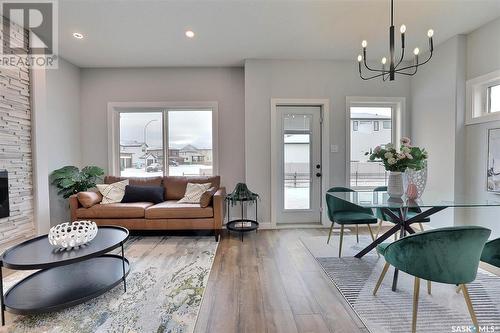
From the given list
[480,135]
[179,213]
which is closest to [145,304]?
[179,213]

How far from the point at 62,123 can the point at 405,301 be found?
512 cm

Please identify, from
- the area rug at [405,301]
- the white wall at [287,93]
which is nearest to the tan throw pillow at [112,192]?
the white wall at [287,93]

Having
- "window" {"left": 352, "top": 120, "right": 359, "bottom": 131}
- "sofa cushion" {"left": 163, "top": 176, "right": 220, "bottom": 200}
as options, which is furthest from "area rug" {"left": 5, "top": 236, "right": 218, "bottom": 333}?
"window" {"left": 352, "top": 120, "right": 359, "bottom": 131}

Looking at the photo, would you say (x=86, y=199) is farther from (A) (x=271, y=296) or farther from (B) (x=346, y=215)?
(B) (x=346, y=215)

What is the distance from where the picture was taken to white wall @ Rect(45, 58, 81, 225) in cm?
372

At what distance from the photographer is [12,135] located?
285 cm

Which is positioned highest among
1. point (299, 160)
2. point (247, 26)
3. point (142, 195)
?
point (247, 26)

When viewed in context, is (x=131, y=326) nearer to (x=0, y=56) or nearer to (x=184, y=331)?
(x=184, y=331)

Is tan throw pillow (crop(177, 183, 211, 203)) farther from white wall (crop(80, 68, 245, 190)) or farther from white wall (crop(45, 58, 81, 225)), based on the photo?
white wall (crop(45, 58, 81, 225))

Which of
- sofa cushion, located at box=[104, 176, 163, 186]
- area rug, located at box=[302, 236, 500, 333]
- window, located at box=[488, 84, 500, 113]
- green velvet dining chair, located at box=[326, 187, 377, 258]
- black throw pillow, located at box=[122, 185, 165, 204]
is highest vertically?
window, located at box=[488, 84, 500, 113]

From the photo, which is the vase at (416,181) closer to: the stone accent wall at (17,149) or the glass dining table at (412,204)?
the glass dining table at (412,204)

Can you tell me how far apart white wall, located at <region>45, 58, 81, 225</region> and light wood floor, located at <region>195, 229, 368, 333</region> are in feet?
9.50

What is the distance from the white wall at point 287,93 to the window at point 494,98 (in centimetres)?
124

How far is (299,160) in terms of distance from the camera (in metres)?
4.18
